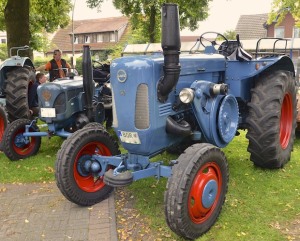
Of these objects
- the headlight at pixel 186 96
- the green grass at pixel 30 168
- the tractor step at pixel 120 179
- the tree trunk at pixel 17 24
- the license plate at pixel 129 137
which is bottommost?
the green grass at pixel 30 168

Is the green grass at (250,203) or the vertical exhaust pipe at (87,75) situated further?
the vertical exhaust pipe at (87,75)

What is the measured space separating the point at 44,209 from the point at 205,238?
1.80 metres

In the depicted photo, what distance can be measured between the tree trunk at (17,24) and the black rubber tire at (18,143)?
437cm

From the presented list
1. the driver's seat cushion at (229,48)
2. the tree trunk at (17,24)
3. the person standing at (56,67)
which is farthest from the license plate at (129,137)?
the tree trunk at (17,24)

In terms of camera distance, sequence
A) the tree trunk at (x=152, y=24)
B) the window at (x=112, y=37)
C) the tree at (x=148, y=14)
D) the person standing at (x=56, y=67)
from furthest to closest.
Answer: the window at (x=112, y=37) → the tree trunk at (x=152, y=24) → the tree at (x=148, y=14) → the person standing at (x=56, y=67)

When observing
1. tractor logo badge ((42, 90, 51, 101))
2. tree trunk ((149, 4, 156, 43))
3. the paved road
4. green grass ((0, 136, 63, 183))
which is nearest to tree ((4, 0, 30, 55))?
green grass ((0, 136, 63, 183))

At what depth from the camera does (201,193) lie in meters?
3.28

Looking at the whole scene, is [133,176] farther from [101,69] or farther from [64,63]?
[64,63]

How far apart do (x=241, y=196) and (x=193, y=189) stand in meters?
1.25

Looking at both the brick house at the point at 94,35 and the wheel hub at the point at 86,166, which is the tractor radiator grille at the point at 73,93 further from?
the brick house at the point at 94,35

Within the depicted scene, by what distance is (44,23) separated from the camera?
22.2m

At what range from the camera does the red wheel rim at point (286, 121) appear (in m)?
5.32

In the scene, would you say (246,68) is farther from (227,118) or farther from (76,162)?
(76,162)

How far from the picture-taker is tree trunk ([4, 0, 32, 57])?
31.7 feet
